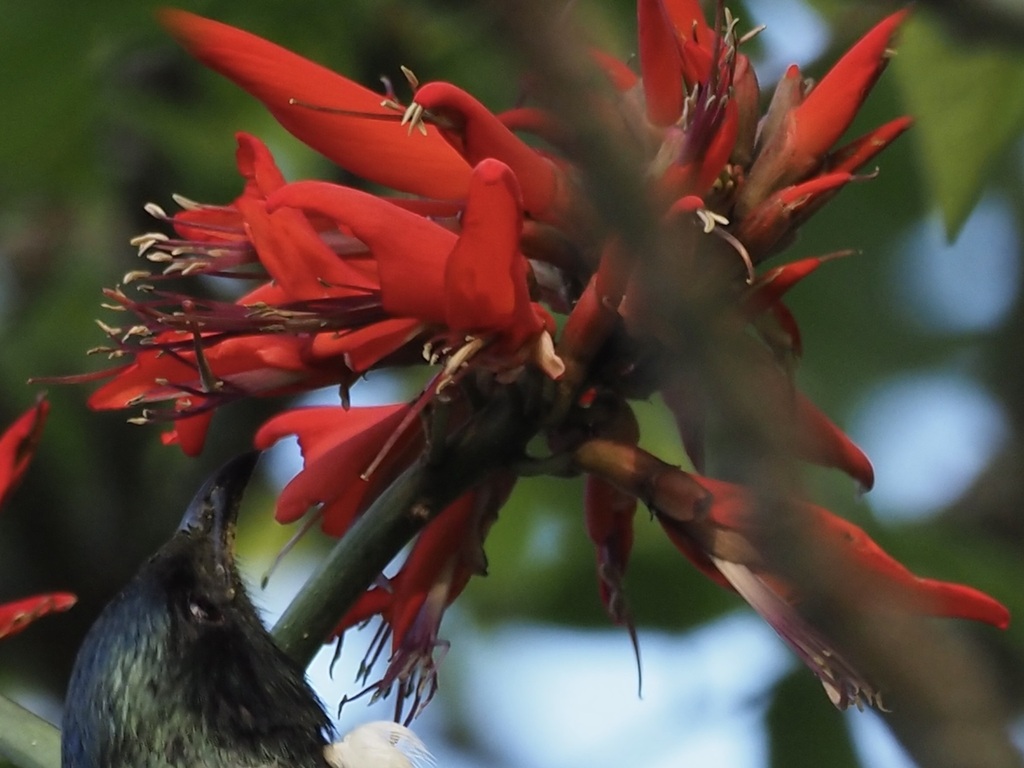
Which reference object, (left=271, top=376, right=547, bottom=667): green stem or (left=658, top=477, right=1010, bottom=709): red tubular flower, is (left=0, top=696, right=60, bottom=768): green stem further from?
(left=658, top=477, right=1010, bottom=709): red tubular flower

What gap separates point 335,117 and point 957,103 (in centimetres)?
91

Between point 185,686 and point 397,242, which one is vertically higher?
point 397,242

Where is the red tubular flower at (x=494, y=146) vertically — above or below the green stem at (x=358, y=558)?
above

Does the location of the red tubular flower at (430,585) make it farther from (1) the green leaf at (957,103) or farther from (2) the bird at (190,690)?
(1) the green leaf at (957,103)

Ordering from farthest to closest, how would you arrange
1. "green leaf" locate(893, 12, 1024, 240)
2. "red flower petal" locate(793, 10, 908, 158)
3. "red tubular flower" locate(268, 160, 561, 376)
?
"green leaf" locate(893, 12, 1024, 240), "red flower petal" locate(793, 10, 908, 158), "red tubular flower" locate(268, 160, 561, 376)

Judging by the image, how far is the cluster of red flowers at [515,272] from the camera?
865 millimetres

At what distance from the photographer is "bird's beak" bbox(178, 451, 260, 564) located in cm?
111

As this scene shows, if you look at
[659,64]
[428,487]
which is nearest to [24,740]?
[428,487]

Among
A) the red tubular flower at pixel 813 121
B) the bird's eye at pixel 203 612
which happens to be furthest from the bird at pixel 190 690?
the red tubular flower at pixel 813 121

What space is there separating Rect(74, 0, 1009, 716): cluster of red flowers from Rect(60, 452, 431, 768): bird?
315mm

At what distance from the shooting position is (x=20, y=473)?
1.13m

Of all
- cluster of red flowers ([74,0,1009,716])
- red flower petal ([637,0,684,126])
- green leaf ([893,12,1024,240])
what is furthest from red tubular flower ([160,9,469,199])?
green leaf ([893,12,1024,240])

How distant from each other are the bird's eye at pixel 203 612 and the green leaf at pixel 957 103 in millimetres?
828

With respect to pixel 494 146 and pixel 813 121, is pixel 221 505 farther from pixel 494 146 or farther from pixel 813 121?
pixel 813 121
